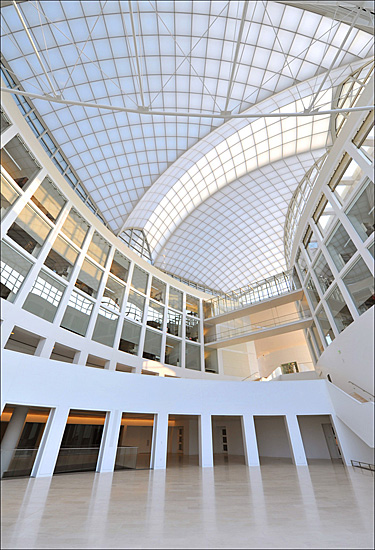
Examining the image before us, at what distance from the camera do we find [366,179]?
16.9m

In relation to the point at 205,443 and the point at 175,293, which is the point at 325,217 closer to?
the point at 205,443

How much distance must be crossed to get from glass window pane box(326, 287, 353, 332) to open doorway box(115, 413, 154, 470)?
1610cm

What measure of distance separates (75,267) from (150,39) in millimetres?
24253

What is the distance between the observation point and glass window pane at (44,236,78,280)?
23.6 meters

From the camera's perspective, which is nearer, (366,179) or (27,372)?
(27,372)

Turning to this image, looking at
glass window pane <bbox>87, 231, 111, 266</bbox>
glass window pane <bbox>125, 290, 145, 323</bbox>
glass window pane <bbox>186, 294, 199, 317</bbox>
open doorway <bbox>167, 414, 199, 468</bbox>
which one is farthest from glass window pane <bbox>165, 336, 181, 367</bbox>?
glass window pane <bbox>87, 231, 111, 266</bbox>

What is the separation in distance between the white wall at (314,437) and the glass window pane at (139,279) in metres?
21.7

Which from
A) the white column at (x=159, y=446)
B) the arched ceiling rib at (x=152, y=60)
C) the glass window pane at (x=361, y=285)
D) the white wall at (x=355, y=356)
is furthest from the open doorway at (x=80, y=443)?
the arched ceiling rib at (x=152, y=60)

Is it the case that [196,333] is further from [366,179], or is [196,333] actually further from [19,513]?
[19,513]

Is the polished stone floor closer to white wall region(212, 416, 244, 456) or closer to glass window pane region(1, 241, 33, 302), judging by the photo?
glass window pane region(1, 241, 33, 302)

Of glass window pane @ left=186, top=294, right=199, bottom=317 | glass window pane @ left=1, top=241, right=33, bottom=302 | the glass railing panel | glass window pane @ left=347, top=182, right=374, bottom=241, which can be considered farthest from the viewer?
glass window pane @ left=186, top=294, right=199, bottom=317

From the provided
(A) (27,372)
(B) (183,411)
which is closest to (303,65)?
(B) (183,411)

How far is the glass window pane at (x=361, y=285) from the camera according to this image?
16.8 metres

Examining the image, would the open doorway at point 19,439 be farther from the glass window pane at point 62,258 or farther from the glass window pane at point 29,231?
the glass window pane at point 29,231
